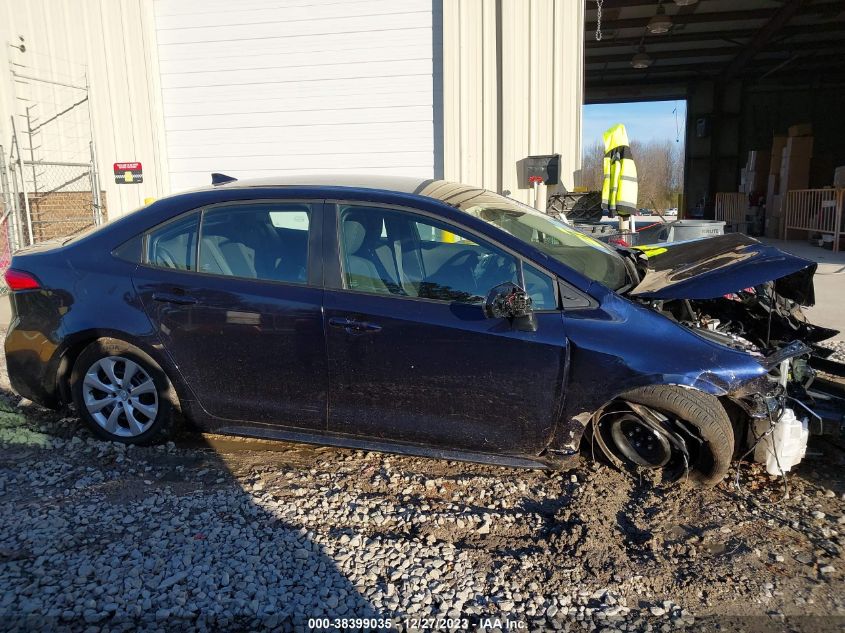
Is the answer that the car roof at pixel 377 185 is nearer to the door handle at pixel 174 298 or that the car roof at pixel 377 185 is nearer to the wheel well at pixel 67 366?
the door handle at pixel 174 298

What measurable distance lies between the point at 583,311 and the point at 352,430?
1.36 meters

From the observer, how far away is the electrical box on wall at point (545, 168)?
9078 millimetres

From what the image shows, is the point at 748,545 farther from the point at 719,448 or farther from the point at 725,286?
the point at 725,286

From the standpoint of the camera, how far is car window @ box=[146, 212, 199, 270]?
3787 millimetres

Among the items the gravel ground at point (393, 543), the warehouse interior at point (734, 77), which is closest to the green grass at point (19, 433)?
the gravel ground at point (393, 543)

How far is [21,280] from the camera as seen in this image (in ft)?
13.1

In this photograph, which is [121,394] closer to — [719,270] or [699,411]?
[699,411]

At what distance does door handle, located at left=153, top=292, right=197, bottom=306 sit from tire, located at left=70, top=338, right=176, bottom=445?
34cm

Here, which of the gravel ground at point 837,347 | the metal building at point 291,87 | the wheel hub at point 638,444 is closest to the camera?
the wheel hub at point 638,444

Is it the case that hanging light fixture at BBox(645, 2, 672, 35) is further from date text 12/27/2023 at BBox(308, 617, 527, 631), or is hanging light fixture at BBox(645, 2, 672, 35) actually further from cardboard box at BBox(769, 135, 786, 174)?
date text 12/27/2023 at BBox(308, 617, 527, 631)

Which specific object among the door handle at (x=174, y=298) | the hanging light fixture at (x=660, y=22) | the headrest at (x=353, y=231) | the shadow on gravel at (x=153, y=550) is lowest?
the shadow on gravel at (x=153, y=550)

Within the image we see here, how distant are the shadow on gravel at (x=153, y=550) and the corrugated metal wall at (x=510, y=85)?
6.60 m

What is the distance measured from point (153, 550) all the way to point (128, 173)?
866cm

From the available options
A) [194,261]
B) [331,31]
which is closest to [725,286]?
Answer: [194,261]
